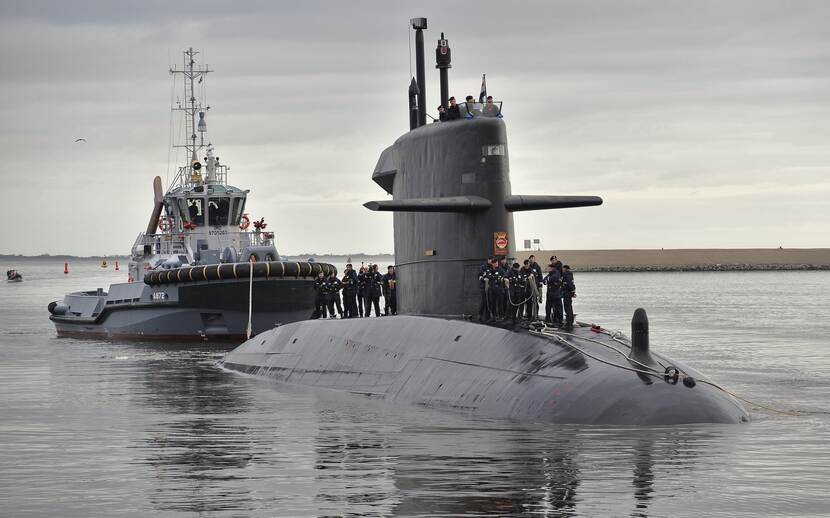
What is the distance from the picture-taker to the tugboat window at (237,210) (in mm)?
42875

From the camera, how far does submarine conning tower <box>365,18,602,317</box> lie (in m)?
17.9

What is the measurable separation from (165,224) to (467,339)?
28946mm

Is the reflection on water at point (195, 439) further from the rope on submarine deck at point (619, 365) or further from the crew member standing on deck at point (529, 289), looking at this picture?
the crew member standing on deck at point (529, 289)

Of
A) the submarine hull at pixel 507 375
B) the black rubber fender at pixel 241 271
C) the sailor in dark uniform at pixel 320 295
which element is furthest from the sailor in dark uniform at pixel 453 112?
the black rubber fender at pixel 241 271

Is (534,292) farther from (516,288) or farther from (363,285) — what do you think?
(363,285)

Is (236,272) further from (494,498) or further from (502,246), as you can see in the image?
(494,498)

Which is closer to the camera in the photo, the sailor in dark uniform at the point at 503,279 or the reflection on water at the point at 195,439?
the reflection on water at the point at 195,439

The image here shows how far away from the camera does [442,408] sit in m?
16.0

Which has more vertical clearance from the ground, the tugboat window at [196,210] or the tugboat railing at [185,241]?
the tugboat window at [196,210]

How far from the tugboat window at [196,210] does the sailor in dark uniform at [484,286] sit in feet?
86.1

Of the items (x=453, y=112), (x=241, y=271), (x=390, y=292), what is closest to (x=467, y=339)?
(x=453, y=112)

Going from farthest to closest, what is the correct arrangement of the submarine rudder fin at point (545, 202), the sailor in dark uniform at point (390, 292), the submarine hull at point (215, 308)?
the submarine hull at point (215, 308) < the sailor in dark uniform at point (390, 292) < the submarine rudder fin at point (545, 202)

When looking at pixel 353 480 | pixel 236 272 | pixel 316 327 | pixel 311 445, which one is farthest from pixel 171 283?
pixel 353 480

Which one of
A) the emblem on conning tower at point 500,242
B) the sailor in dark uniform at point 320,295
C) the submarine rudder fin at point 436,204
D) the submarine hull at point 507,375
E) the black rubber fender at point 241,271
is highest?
the submarine rudder fin at point 436,204
